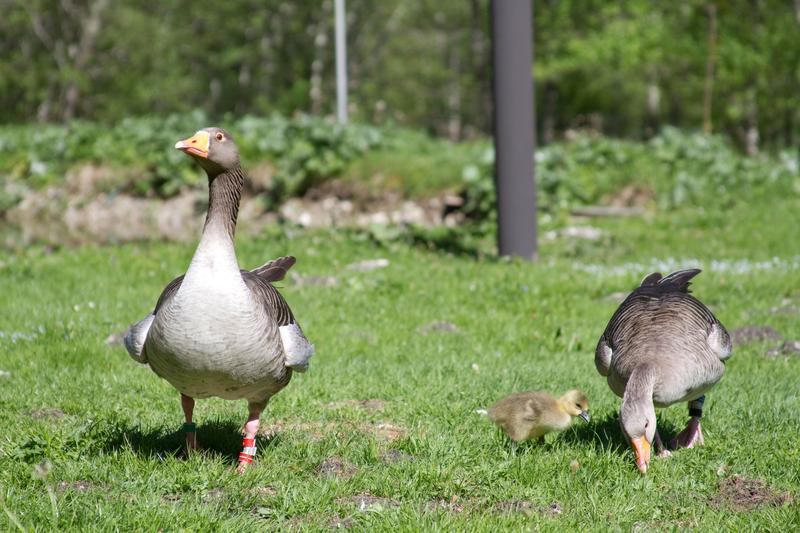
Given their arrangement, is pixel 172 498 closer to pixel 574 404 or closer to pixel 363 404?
pixel 363 404

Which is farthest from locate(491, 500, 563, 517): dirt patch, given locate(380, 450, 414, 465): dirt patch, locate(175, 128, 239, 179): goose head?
locate(175, 128, 239, 179): goose head

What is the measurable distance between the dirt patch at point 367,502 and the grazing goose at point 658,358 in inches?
52.4

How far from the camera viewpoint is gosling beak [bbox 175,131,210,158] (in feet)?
15.3

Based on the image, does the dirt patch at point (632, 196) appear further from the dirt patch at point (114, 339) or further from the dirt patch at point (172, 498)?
the dirt patch at point (172, 498)

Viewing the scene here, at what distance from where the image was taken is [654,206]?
18.2 meters

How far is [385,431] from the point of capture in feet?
18.9

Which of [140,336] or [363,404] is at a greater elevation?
[140,336]

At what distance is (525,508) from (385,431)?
1.47 metres

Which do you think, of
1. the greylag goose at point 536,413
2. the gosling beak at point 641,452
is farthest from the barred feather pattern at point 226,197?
the gosling beak at point 641,452

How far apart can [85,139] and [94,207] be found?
293 cm

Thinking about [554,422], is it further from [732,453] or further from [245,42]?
[245,42]

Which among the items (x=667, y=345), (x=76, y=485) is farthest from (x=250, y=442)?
(x=667, y=345)

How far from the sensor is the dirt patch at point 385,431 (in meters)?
5.60

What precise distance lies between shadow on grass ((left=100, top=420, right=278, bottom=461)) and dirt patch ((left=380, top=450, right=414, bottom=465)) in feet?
2.32
